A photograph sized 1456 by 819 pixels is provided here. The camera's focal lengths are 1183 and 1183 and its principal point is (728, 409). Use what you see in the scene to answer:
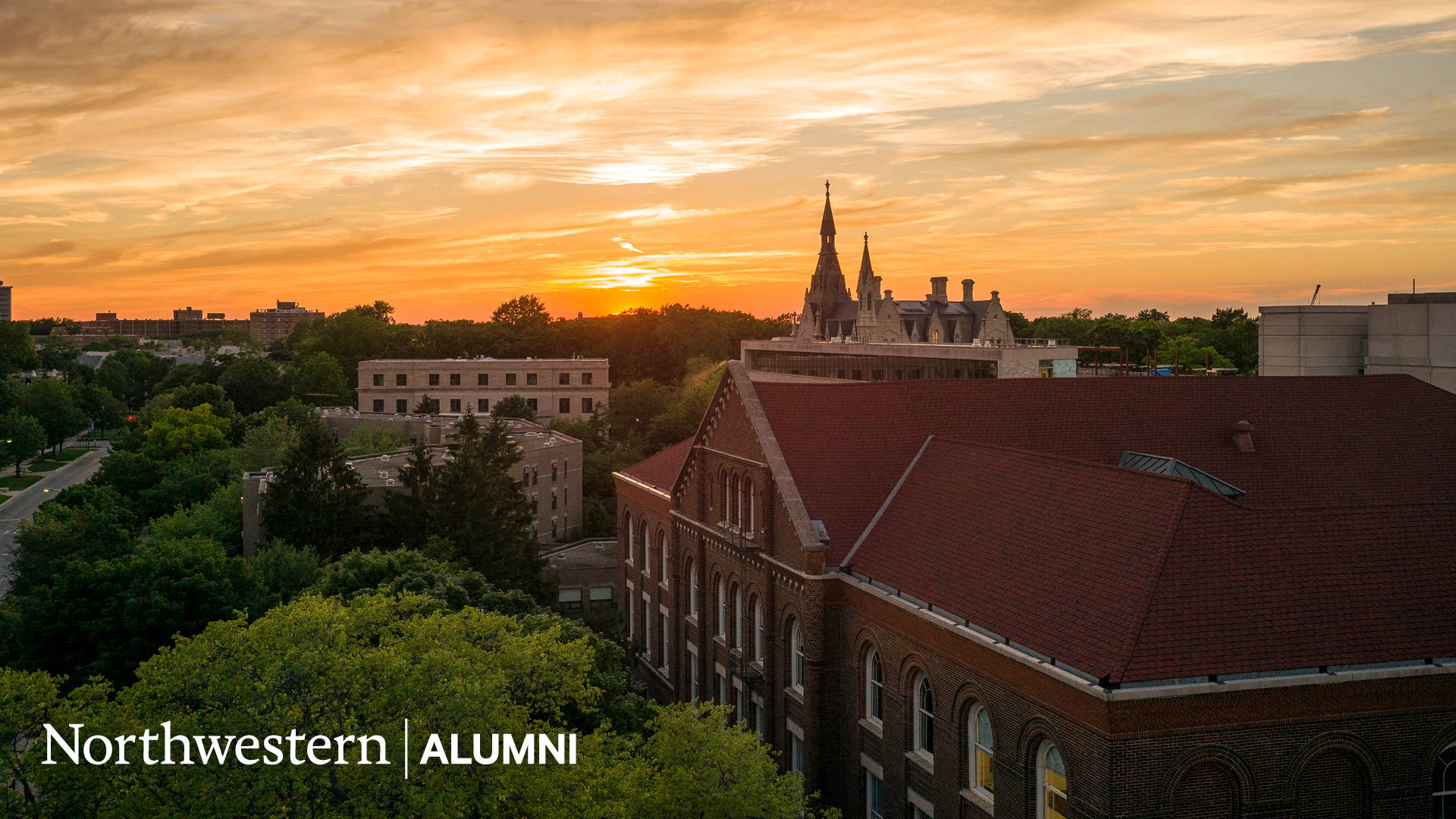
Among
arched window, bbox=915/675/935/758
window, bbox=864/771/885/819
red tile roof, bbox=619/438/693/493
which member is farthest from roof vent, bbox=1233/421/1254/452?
red tile roof, bbox=619/438/693/493

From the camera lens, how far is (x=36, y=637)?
48.8 m

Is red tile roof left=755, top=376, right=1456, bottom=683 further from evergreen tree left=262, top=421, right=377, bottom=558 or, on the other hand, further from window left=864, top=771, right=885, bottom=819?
evergreen tree left=262, top=421, right=377, bottom=558

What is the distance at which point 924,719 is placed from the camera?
31.3 meters

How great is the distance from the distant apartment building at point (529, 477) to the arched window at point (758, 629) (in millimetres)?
33721

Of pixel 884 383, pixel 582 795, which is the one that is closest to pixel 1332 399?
pixel 884 383

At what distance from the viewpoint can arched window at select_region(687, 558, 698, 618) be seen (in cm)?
4847

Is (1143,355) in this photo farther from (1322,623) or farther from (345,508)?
(1322,623)

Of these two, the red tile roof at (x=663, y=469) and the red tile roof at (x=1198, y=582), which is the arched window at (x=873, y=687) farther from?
the red tile roof at (x=663, y=469)

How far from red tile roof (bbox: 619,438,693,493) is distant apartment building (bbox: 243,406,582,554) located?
17.0 m

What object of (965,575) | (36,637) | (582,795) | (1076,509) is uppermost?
(1076,509)

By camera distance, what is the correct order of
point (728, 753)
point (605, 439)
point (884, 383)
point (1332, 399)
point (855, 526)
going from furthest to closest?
1. point (605, 439)
2. point (884, 383)
3. point (1332, 399)
4. point (855, 526)
5. point (728, 753)

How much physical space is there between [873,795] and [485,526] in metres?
33.3

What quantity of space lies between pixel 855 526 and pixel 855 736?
668cm

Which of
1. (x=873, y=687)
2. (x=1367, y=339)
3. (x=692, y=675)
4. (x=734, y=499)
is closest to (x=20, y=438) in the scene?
(x=692, y=675)
